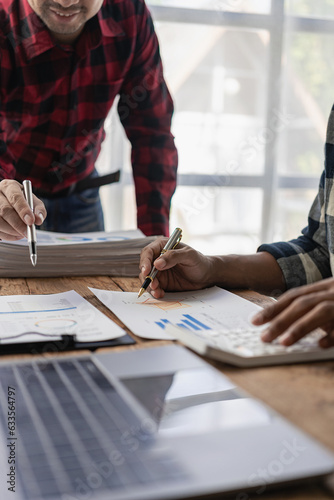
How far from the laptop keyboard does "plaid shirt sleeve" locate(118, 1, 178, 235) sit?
1.12 metres

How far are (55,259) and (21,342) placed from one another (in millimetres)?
484

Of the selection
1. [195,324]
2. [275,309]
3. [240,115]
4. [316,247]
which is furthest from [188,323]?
[240,115]

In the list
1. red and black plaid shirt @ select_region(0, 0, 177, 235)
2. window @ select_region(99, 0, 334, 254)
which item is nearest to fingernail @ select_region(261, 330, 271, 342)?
red and black plaid shirt @ select_region(0, 0, 177, 235)

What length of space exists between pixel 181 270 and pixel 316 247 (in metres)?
0.31

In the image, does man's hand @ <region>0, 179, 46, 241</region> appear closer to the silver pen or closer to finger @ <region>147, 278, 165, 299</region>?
the silver pen

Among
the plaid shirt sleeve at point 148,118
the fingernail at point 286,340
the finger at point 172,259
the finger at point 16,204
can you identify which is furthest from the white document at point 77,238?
the fingernail at point 286,340

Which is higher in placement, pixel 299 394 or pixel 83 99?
pixel 83 99

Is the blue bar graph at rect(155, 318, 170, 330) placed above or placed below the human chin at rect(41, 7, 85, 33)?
below

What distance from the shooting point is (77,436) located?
495mm

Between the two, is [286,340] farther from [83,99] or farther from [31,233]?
[83,99]

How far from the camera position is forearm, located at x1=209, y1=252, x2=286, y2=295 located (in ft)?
3.50

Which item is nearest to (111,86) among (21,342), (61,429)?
(21,342)

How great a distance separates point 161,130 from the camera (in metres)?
1.77

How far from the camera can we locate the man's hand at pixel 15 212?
1025 mm
